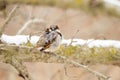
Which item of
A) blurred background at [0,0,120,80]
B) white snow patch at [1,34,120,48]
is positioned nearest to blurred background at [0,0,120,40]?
blurred background at [0,0,120,80]

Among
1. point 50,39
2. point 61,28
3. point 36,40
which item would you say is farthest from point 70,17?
point 50,39

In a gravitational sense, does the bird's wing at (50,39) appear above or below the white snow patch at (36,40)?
above

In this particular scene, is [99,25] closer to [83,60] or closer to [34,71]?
[34,71]

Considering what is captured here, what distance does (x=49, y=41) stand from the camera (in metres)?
2.17

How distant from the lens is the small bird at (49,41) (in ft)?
6.93

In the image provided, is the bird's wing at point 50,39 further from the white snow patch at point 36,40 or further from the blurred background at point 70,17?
the white snow patch at point 36,40

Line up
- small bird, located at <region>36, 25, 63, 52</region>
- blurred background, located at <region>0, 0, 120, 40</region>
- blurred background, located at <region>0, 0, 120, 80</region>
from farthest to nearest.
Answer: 1. blurred background, located at <region>0, 0, 120, 80</region>
2. small bird, located at <region>36, 25, 63, 52</region>
3. blurred background, located at <region>0, 0, 120, 40</region>

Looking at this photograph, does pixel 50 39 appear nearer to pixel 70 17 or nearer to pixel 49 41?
pixel 49 41

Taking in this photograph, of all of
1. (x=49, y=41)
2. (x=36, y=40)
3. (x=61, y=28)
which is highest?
(x=49, y=41)

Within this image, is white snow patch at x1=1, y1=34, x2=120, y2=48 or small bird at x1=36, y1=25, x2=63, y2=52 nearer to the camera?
small bird at x1=36, y1=25, x2=63, y2=52

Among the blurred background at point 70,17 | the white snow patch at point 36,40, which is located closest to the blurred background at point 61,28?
the blurred background at point 70,17

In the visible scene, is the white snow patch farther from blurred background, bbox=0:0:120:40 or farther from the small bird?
the small bird

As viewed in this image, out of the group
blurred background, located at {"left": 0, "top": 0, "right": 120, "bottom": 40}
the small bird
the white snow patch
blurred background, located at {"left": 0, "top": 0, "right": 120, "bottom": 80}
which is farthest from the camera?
blurred background, located at {"left": 0, "top": 0, "right": 120, "bottom": 80}

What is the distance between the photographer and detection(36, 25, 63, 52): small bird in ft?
6.93
